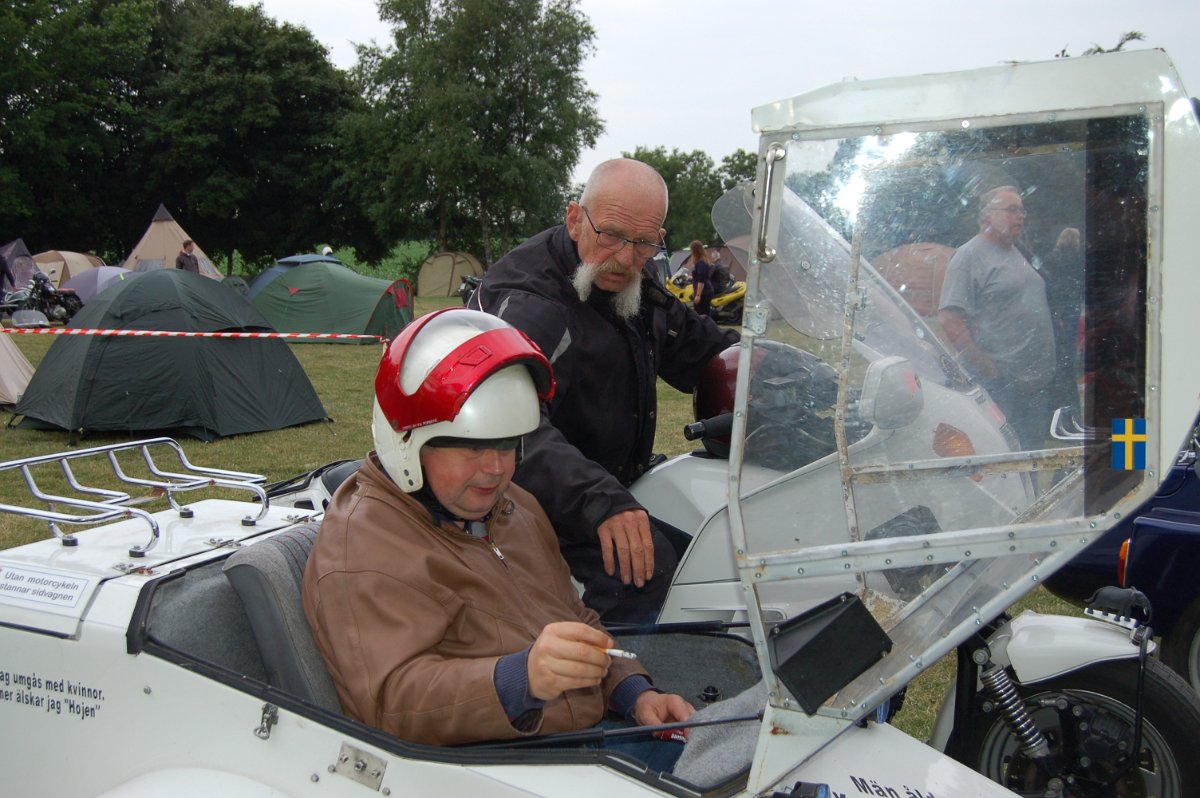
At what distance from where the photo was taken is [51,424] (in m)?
9.53

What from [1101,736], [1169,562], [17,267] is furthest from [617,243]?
[17,267]

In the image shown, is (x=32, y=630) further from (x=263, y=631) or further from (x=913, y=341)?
(x=913, y=341)

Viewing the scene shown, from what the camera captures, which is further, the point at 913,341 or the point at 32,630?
the point at 32,630

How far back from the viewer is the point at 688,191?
74.9 m

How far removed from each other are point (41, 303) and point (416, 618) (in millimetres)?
22684

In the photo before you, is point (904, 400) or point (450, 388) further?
point (450, 388)

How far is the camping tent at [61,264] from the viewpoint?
992 inches

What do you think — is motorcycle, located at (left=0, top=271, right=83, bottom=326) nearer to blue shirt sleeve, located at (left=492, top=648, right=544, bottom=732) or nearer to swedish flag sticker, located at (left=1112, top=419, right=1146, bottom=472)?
blue shirt sleeve, located at (left=492, top=648, right=544, bottom=732)

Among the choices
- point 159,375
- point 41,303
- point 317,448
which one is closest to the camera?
point 317,448

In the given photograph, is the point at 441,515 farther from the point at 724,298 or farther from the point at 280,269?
the point at 724,298

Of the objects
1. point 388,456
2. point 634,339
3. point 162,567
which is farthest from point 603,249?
point 162,567

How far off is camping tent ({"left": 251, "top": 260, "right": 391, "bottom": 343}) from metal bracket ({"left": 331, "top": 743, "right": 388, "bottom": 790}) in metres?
16.2

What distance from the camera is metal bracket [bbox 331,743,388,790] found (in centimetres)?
184

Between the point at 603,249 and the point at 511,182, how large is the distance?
117ft
